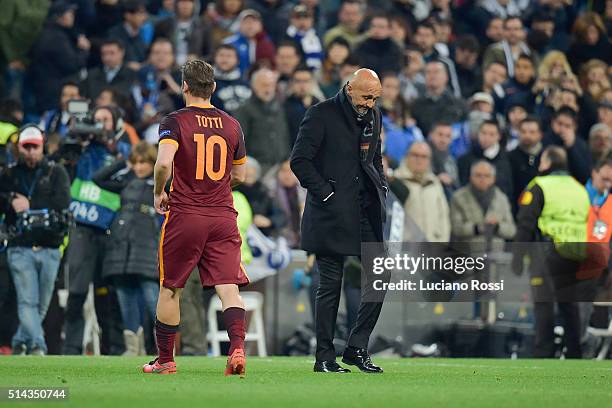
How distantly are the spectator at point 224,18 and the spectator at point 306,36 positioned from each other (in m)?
0.79

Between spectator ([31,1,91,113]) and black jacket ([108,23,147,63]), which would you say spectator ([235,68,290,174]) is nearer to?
black jacket ([108,23,147,63])

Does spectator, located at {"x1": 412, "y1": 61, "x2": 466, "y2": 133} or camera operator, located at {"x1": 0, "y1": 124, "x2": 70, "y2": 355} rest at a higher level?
spectator, located at {"x1": 412, "y1": 61, "x2": 466, "y2": 133}

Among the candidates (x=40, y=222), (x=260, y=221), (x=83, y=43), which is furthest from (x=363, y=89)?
(x=83, y=43)

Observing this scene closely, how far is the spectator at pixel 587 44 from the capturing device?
24938mm

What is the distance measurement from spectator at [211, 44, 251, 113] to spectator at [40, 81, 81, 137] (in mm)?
2052

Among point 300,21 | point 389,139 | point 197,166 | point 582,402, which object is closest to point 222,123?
point 197,166

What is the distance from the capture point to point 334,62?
2172 cm

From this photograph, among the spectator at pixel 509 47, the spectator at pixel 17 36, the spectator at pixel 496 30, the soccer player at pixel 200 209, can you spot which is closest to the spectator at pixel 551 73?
the spectator at pixel 509 47

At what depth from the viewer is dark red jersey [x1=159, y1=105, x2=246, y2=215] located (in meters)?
11.4

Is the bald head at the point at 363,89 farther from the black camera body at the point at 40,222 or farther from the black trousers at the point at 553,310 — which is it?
the black trousers at the point at 553,310

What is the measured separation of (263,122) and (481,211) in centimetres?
305

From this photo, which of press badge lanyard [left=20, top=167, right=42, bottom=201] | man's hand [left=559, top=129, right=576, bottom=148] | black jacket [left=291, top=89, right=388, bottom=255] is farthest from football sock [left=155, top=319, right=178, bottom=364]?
man's hand [left=559, top=129, right=576, bottom=148]

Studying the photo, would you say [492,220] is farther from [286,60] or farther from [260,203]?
[286,60]

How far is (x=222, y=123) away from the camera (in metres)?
11.6
